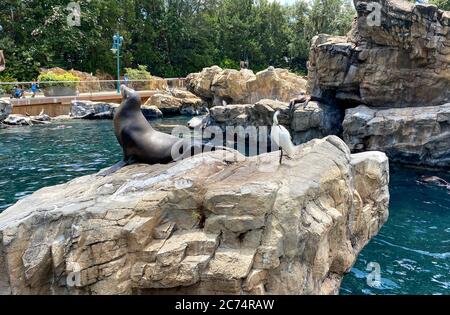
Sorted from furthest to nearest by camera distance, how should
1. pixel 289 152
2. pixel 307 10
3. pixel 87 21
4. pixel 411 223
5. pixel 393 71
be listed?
pixel 307 10 → pixel 87 21 → pixel 393 71 → pixel 411 223 → pixel 289 152

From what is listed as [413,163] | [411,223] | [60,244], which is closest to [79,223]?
[60,244]

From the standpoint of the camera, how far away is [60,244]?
12.8 ft

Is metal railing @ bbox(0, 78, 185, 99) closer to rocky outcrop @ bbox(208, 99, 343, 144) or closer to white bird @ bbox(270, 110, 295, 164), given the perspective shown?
rocky outcrop @ bbox(208, 99, 343, 144)

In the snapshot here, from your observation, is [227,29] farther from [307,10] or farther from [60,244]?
[60,244]

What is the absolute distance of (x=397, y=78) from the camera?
14.1m

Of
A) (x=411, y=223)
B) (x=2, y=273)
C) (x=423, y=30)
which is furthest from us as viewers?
(x=423, y=30)

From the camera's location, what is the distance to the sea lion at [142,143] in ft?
19.4

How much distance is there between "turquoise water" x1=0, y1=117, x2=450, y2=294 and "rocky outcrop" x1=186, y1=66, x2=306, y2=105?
857 centimetres

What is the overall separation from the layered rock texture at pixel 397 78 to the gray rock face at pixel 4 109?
14.1m

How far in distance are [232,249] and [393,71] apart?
12.1 meters

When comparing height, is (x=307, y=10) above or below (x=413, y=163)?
above

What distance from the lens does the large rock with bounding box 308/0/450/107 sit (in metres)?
13.2

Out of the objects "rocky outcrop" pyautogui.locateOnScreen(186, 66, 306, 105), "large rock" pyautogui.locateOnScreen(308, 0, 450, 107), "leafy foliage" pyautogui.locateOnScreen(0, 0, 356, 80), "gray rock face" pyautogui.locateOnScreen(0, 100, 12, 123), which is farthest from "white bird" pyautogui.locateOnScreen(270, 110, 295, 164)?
"leafy foliage" pyautogui.locateOnScreen(0, 0, 356, 80)

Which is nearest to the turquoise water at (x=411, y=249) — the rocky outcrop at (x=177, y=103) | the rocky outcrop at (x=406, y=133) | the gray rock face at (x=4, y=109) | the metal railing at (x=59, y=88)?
the rocky outcrop at (x=406, y=133)
